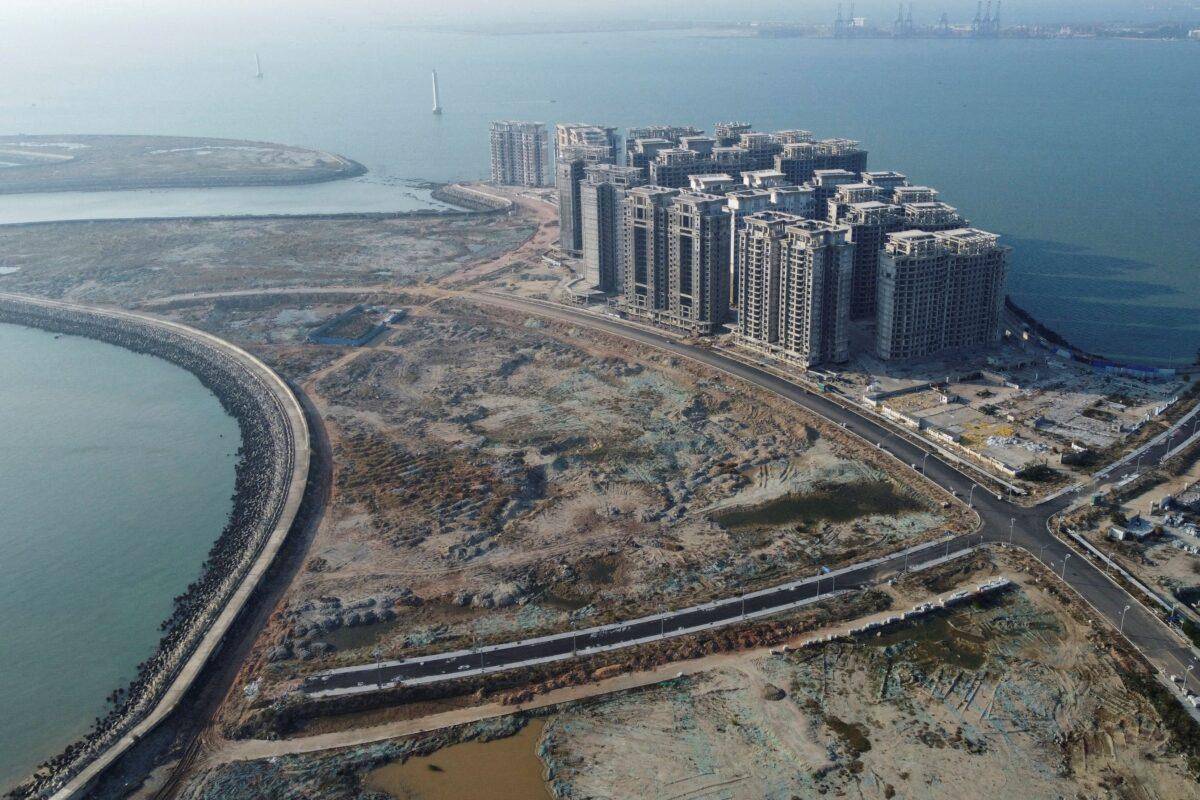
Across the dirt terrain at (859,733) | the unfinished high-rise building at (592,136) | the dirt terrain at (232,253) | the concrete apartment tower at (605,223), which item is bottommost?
the dirt terrain at (859,733)

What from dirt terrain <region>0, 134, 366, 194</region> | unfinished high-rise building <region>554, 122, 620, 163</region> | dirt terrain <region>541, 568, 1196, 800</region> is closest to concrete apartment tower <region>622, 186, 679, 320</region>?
unfinished high-rise building <region>554, 122, 620, 163</region>

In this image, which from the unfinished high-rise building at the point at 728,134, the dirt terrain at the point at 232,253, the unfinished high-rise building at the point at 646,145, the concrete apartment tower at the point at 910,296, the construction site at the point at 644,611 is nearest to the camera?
the construction site at the point at 644,611

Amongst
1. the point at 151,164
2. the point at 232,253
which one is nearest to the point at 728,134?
the point at 232,253

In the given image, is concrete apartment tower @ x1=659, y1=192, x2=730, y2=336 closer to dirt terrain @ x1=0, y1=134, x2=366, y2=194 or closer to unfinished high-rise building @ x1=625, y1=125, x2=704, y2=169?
unfinished high-rise building @ x1=625, y1=125, x2=704, y2=169

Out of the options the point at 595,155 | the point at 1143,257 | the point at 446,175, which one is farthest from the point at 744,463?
the point at 446,175

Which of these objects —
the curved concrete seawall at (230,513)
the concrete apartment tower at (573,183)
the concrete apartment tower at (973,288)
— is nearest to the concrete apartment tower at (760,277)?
the concrete apartment tower at (973,288)

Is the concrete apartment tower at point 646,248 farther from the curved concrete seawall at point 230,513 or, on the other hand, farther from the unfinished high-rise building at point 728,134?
the curved concrete seawall at point 230,513
